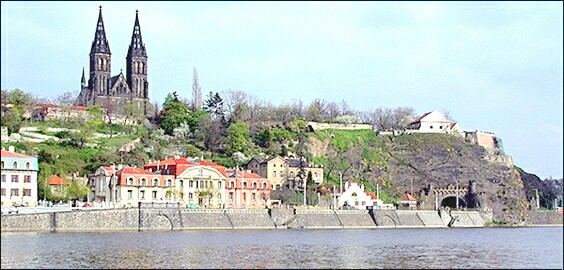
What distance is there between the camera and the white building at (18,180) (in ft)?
212

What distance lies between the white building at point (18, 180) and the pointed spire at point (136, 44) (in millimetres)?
54292

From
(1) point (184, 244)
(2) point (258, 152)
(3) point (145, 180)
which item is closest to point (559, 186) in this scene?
(2) point (258, 152)

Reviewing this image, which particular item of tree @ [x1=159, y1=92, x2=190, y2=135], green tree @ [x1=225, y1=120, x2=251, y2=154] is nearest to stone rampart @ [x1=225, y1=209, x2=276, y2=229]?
green tree @ [x1=225, y1=120, x2=251, y2=154]

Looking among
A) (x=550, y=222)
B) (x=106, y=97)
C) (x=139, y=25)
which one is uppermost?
(x=139, y=25)

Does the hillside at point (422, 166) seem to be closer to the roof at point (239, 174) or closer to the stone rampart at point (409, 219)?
the stone rampart at point (409, 219)

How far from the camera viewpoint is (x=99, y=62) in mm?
119000

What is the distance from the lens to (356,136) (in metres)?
122

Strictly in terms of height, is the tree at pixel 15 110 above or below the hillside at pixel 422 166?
above

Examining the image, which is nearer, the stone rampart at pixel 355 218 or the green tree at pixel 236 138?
the stone rampart at pixel 355 218

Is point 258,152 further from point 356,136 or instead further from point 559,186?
point 559,186

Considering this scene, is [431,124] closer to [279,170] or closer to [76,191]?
[279,170]

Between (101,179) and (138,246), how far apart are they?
32137mm

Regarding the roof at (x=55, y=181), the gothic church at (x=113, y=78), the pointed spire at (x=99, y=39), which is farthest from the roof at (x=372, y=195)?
the pointed spire at (x=99, y=39)

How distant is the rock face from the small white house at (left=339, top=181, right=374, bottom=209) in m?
11.1
